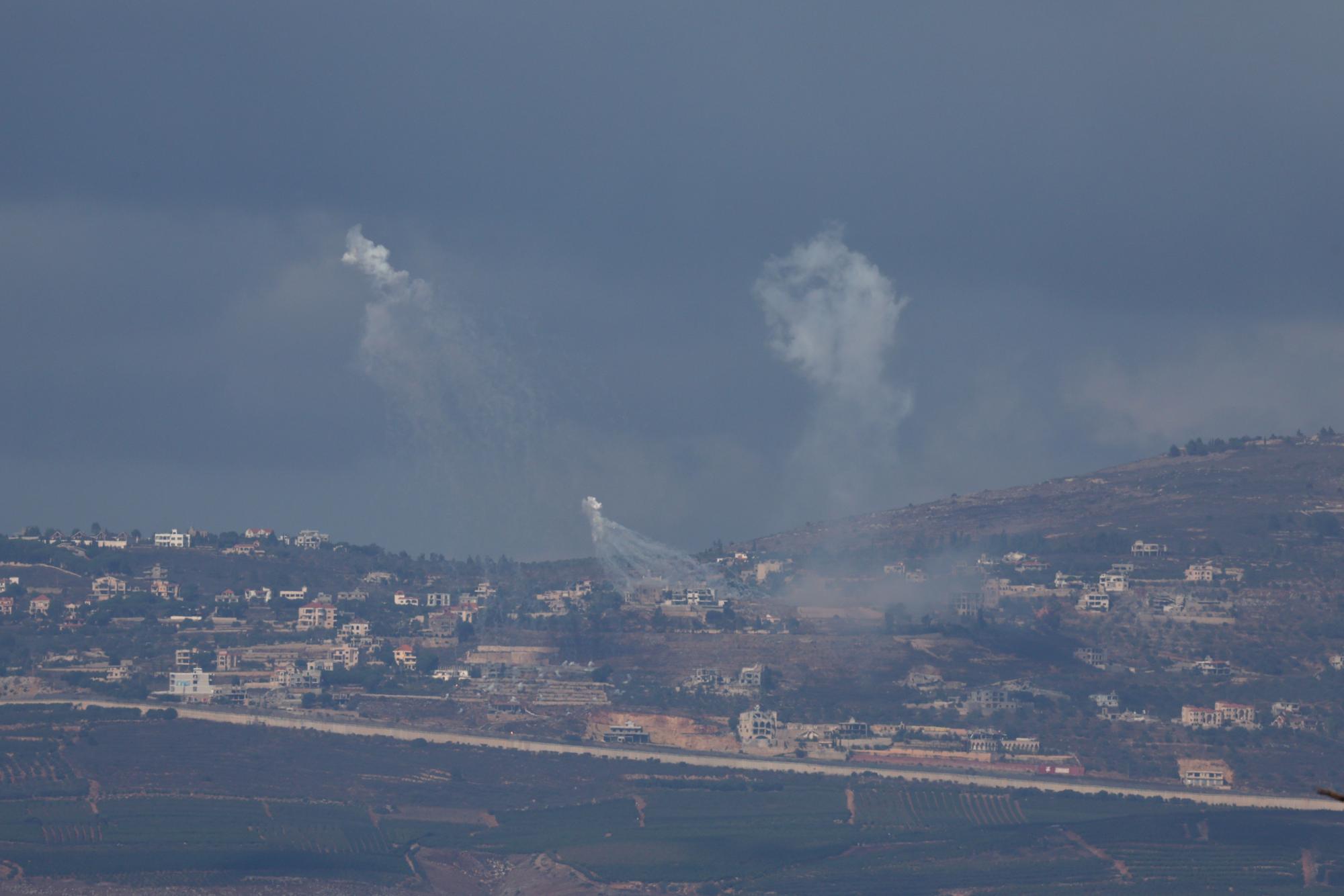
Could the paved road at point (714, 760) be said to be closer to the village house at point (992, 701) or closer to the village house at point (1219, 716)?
the village house at point (1219, 716)

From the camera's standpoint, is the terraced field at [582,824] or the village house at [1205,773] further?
the village house at [1205,773]

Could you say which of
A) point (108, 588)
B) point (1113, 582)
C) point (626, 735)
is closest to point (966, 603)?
point (1113, 582)

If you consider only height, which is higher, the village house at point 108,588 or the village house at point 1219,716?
the village house at point 108,588

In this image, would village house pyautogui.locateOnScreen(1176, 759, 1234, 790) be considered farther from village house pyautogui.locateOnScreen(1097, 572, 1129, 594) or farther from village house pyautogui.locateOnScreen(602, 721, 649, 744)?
village house pyautogui.locateOnScreen(1097, 572, 1129, 594)

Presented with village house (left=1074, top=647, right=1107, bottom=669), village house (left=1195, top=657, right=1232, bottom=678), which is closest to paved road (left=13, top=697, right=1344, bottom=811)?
village house (left=1195, top=657, right=1232, bottom=678)

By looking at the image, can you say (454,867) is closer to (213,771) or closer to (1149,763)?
(213,771)

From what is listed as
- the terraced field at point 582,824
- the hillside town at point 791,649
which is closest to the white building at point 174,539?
the hillside town at point 791,649
